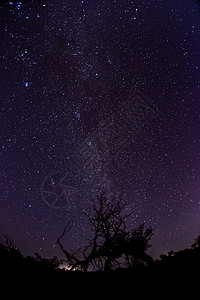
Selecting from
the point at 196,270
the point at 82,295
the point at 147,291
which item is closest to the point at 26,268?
the point at 82,295

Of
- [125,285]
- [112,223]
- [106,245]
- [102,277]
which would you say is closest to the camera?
[125,285]

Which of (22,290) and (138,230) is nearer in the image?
(22,290)

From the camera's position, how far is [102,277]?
15.7ft

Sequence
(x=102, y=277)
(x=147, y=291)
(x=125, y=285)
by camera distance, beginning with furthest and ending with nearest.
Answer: (x=102, y=277) < (x=125, y=285) < (x=147, y=291)

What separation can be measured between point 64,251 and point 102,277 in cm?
674

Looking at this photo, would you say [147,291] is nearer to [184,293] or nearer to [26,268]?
[184,293]

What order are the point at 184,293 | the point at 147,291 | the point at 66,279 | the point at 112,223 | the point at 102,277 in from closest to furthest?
the point at 184,293, the point at 147,291, the point at 66,279, the point at 102,277, the point at 112,223

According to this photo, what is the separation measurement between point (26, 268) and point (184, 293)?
403 cm

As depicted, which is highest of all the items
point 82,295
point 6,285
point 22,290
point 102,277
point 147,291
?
point 6,285

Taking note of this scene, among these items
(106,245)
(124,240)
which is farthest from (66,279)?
(124,240)

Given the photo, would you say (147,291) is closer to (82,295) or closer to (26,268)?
(82,295)

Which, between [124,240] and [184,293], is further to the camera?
[124,240]

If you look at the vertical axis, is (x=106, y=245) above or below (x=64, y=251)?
below

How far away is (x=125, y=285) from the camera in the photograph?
4.05m
